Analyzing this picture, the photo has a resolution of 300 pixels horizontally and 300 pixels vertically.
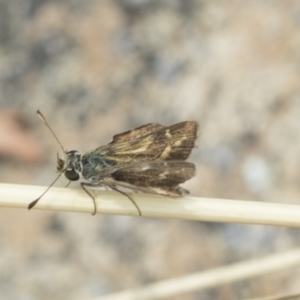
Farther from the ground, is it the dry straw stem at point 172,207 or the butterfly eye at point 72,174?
the butterfly eye at point 72,174

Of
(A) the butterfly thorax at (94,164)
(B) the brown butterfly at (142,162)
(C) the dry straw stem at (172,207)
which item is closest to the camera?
(C) the dry straw stem at (172,207)

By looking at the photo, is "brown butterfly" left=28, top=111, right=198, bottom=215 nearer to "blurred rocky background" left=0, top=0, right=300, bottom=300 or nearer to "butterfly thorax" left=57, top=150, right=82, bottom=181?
"butterfly thorax" left=57, top=150, right=82, bottom=181

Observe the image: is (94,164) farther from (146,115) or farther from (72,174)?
(146,115)

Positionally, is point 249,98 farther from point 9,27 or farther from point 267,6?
point 9,27

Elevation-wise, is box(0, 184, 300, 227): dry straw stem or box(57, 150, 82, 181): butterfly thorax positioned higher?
box(57, 150, 82, 181): butterfly thorax

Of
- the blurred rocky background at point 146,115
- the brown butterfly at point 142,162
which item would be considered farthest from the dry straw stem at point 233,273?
the blurred rocky background at point 146,115

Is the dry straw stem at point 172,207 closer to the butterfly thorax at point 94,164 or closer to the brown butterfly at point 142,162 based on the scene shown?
the brown butterfly at point 142,162

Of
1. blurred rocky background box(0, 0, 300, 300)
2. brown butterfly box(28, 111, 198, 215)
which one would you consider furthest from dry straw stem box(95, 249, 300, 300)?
blurred rocky background box(0, 0, 300, 300)

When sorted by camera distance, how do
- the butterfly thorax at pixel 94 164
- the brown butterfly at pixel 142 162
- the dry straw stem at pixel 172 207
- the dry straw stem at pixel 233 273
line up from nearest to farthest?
the dry straw stem at pixel 172 207 → the brown butterfly at pixel 142 162 → the butterfly thorax at pixel 94 164 → the dry straw stem at pixel 233 273
